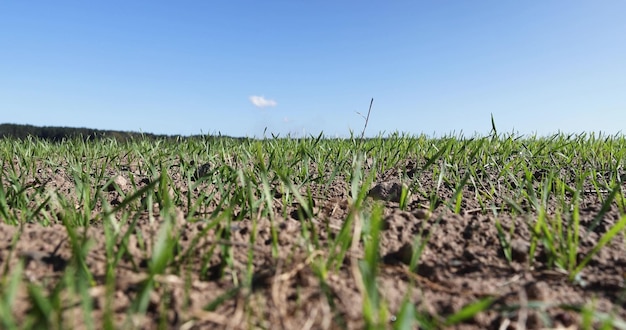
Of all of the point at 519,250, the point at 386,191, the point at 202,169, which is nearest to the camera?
the point at 519,250

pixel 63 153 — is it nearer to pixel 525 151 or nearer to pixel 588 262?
pixel 525 151

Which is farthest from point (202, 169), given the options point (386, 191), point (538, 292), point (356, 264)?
point (538, 292)

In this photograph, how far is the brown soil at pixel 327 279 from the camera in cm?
77

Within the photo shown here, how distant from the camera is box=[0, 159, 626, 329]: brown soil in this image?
769mm

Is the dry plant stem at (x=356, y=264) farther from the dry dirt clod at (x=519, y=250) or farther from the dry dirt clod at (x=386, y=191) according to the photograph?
the dry dirt clod at (x=386, y=191)

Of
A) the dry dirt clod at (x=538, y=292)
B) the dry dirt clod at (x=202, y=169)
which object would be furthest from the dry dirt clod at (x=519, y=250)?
the dry dirt clod at (x=202, y=169)

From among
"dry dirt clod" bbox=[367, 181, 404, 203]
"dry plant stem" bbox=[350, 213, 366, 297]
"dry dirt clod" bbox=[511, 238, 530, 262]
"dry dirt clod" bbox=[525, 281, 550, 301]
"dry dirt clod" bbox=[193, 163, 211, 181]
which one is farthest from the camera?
"dry dirt clod" bbox=[193, 163, 211, 181]

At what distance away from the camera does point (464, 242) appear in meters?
1.11

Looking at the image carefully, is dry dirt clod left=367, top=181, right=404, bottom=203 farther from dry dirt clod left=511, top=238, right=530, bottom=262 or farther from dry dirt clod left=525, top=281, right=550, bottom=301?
dry dirt clod left=525, top=281, right=550, bottom=301

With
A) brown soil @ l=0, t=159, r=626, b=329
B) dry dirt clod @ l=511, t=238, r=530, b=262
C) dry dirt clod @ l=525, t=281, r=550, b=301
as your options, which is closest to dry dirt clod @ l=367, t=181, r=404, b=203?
brown soil @ l=0, t=159, r=626, b=329

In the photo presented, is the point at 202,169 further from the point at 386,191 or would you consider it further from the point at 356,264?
the point at 356,264

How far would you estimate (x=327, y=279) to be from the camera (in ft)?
2.92

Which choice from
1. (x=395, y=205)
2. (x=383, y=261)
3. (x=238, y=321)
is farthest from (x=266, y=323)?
(x=395, y=205)

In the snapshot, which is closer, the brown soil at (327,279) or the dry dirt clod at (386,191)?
the brown soil at (327,279)
